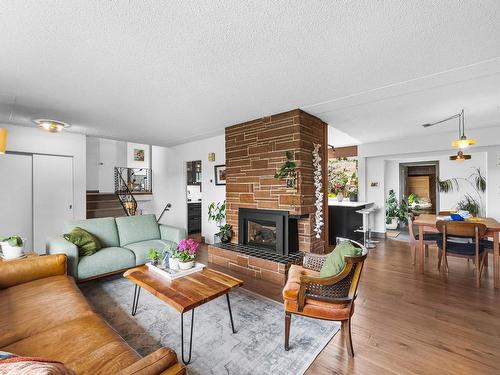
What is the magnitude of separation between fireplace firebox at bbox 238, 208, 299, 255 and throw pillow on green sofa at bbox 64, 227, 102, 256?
2.16m

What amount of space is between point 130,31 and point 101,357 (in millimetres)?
Answer: 2093

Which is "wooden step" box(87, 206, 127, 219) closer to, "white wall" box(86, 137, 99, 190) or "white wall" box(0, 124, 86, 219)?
"white wall" box(0, 124, 86, 219)

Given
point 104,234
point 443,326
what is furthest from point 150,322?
point 443,326

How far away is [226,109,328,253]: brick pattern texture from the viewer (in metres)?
3.53

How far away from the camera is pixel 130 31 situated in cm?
175

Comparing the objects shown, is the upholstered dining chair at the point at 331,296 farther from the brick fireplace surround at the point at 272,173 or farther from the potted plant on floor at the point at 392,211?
the potted plant on floor at the point at 392,211

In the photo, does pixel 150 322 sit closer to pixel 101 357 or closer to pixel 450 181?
pixel 101 357

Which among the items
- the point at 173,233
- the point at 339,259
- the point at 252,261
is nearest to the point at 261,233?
the point at 252,261

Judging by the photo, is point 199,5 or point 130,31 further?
point 130,31

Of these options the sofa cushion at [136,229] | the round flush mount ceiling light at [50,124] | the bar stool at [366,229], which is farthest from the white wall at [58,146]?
the bar stool at [366,229]

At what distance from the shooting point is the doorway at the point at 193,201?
21.0 ft

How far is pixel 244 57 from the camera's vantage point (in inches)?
82.5

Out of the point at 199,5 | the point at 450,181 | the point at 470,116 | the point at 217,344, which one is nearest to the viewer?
the point at 199,5

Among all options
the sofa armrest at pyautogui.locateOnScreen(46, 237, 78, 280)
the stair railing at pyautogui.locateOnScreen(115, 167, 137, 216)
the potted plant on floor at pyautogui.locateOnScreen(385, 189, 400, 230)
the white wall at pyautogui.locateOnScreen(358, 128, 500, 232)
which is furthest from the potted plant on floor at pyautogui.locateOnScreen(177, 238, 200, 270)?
the potted plant on floor at pyautogui.locateOnScreen(385, 189, 400, 230)
